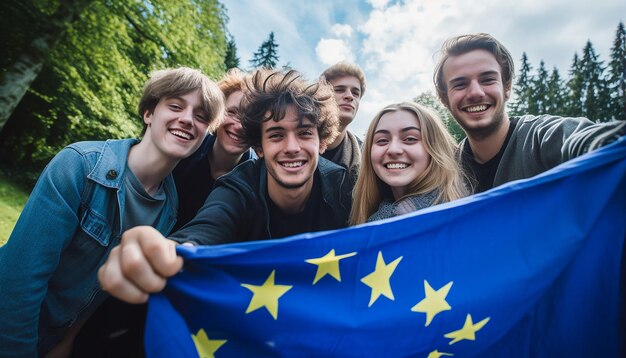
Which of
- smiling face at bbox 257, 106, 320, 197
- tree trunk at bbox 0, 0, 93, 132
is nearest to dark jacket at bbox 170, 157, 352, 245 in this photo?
smiling face at bbox 257, 106, 320, 197

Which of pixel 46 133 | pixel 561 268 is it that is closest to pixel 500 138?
pixel 561 268

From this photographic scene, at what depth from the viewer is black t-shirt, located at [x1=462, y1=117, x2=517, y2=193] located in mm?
3031

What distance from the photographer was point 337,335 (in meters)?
1.52

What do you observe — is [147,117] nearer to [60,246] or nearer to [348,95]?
[60,246]

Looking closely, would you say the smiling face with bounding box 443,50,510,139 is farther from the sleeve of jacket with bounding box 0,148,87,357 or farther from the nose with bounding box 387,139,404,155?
the sleeve of jacket with bounding box 0,148,87,357

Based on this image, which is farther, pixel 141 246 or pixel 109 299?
pixel 109 299

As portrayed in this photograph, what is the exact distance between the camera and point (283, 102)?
2863 mm

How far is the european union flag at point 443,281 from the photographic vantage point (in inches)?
60.2

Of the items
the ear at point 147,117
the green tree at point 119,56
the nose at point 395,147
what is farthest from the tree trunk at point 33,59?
the nose at point 395,147

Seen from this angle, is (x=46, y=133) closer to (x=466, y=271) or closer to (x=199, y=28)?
(x=199, y=28)

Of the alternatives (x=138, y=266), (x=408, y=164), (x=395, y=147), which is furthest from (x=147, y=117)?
(x=408, y=164)

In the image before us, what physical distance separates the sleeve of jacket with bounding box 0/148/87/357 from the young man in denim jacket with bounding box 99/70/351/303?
889 millimetres

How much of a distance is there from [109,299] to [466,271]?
2764mm

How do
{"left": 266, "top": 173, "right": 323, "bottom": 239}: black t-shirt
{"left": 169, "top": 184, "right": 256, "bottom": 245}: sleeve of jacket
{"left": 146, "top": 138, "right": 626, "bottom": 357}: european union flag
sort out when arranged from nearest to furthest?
{"left": 146, "top": 138, "right": 626, "bottom": 357}: european union flag < {"left": 169, "top": 184, "right": 256, "bottom": 245}: sleeve of jacket < {"left": 266, "top": 173, "right": 323, "bottom": 239}: black t-shirt
